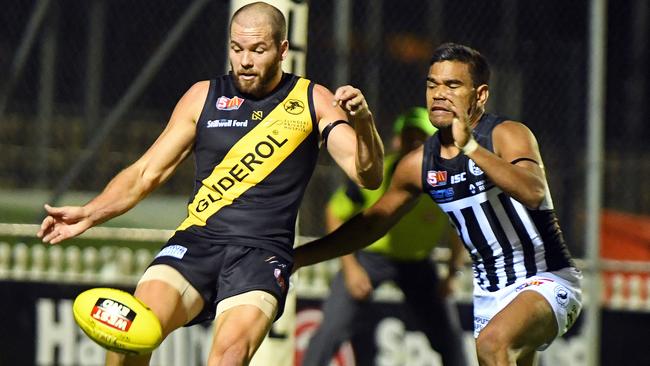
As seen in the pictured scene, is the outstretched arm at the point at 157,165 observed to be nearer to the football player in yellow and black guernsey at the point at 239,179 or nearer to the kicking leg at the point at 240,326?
the football player in yellow and black guernsey at the point at 239,179

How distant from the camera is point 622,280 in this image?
399 inches

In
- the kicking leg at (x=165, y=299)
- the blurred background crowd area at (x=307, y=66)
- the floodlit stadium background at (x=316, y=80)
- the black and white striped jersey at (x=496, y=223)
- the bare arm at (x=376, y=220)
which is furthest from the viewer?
the blurred background crowd area at (x=307, y=66)

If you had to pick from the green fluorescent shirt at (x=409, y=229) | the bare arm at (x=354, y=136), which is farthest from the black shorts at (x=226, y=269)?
the green fluorescent shirt at (x=409, y=229)

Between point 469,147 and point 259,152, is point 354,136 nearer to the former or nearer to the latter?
point 259,152

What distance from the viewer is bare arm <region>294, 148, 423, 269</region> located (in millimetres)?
6359

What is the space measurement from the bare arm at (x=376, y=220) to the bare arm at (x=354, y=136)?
2.04 ft

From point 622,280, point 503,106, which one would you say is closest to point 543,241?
point 622,280

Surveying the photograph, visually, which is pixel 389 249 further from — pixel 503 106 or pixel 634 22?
pixel 634 22

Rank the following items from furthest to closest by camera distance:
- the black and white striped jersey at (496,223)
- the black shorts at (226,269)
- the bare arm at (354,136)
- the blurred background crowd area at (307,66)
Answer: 1. the blurred background crowd area at (307,66)
2. the black and white striped jersey at (496,223)
3. the black shorts at (226,269)
4. the bare arm at (354,136)

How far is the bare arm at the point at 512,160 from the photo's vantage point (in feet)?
18.0

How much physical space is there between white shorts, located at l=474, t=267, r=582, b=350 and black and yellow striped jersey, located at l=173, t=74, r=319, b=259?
96cm

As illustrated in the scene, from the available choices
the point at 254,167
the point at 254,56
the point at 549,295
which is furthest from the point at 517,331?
the point at 254,56

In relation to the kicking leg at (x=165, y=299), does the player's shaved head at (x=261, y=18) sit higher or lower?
higher

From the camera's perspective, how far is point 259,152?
5.85 m
